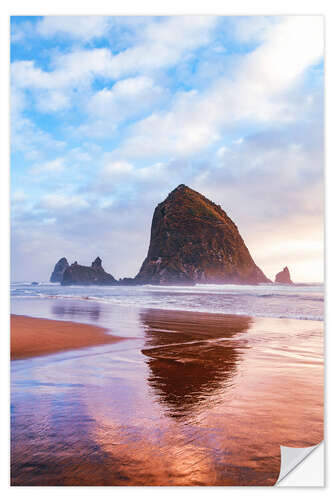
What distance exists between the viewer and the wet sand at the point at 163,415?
2.08m

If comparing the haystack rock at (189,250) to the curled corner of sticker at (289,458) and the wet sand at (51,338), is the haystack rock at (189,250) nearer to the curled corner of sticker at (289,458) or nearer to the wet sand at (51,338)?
the wet sand at (51,338)

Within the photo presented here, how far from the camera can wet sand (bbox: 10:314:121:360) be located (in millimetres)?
5164

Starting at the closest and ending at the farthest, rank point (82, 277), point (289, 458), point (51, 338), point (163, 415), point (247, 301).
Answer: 1. point (289, 458)
2. point (163, 415)
3. point (51, 338)
4. point (247, 301)
5. point (82, 277)

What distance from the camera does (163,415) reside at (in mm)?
2717

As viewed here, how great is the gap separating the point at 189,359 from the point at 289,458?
2.27 meters

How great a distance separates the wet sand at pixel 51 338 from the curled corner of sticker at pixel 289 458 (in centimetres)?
364

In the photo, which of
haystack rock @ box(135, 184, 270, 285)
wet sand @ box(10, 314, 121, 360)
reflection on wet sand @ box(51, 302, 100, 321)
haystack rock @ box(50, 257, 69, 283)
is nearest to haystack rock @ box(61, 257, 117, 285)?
haystack rock @ box(135, 184, 270, 285)

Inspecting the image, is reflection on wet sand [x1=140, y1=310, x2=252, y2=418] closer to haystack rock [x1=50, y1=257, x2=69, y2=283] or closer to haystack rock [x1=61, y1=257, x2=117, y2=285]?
haystack rock [x1=50, y1=257, x2=69, y2=283]

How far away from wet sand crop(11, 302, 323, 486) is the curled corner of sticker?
0.05 meters

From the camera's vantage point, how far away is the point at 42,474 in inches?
82.0

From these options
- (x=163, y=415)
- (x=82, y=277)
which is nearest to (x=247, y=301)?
(x=163, y=415)
